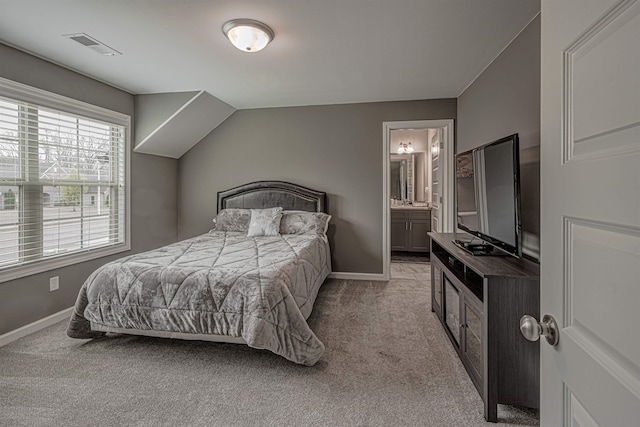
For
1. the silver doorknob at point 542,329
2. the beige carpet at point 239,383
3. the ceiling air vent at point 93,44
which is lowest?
the beige carpet at point 239,383

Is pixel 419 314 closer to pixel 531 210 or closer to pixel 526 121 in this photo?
pixel 531 210

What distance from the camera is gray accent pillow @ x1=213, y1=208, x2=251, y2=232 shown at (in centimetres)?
437

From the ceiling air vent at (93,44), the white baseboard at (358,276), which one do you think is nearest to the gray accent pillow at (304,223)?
the white baseboard at (358,276)

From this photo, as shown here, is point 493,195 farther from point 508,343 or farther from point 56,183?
point 56,183

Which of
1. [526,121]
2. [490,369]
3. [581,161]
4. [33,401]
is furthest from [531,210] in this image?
[33,401]

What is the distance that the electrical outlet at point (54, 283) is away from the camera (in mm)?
3121

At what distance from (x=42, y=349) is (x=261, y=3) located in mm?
2941

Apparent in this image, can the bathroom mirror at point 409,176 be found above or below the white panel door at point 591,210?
above

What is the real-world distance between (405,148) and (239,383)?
5.52 metres

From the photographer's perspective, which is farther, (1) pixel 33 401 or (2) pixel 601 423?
(1) pixel 33 401

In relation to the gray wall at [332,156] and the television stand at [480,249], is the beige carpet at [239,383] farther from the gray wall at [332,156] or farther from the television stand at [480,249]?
the gray wall at [332,156]

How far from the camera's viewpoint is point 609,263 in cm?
59

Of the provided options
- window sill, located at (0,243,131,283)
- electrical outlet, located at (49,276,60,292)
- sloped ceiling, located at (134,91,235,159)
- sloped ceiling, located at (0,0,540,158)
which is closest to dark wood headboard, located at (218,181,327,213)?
sloped ceiling, located at (134,91,235,159)

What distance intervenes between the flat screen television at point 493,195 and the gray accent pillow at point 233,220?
2620 mm
